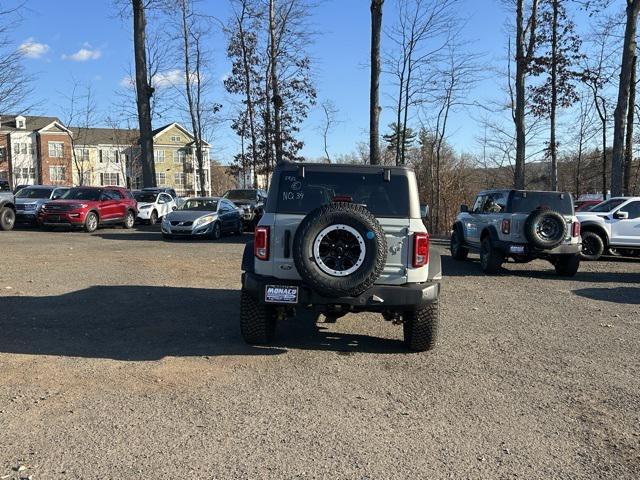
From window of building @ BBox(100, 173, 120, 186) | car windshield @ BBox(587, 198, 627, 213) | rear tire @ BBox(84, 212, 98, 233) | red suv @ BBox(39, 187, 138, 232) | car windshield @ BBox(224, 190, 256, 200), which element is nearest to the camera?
car windshield @ BBox(587, 198, 627, 213)

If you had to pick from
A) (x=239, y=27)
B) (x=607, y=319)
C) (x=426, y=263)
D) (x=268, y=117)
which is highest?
(x=239, y=27)

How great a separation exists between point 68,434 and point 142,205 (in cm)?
2145

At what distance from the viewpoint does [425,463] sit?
3324mm

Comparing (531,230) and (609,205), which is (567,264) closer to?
(531,230)

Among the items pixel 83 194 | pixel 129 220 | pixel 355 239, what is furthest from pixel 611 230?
pixel 83 194

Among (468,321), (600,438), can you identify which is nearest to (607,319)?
(468,321)

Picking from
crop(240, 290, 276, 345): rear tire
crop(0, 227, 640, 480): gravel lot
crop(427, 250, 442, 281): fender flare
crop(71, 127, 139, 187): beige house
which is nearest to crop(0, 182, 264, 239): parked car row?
crop(0, 227, 640, 480): gravel lot

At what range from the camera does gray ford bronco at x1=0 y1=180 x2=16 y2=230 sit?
66.5ft

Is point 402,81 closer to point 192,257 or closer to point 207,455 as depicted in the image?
point 192,257

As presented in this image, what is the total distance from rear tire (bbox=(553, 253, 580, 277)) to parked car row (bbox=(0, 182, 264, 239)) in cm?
959

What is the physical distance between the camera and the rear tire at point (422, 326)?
5.44 m

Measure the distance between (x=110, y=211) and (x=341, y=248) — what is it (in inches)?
731

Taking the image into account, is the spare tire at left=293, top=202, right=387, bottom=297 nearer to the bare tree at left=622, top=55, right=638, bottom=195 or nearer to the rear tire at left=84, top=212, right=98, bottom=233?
the rear tire at left=84, top=212, right=98, bottom=233

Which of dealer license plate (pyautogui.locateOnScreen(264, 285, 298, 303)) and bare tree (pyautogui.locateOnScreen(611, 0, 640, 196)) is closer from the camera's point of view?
dealer license plate (pyautogui.locateOnScreen(264, 285, 298, 303))
